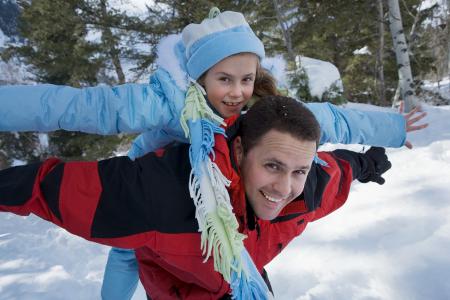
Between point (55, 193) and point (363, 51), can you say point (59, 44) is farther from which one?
point (363, 51)

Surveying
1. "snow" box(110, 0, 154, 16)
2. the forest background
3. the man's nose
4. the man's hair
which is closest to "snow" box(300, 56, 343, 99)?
the forest background

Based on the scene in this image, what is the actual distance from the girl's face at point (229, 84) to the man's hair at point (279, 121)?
0.60 meters

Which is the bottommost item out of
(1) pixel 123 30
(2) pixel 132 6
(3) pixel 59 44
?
(3) pixel 59 44

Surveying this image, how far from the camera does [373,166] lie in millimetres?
2264

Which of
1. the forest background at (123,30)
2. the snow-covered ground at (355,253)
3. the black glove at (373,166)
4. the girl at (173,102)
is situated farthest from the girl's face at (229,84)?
the forest background at (123,30)

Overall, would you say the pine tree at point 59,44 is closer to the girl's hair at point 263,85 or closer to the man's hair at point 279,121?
the girl's hair at point 263,85

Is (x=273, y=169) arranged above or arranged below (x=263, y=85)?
below

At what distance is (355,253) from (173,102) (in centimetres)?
184

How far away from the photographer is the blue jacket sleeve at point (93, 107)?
1.61 meters

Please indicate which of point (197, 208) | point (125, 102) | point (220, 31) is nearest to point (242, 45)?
point (220, 31)

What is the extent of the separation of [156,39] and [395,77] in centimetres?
1062

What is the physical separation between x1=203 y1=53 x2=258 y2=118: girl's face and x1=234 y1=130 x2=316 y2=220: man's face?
2.05 feet

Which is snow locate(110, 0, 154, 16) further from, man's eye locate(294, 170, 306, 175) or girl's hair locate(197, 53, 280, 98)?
man's eye locate(294, 170, 306, 175)

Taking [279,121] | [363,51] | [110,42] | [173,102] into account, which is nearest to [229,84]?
[173,102]
